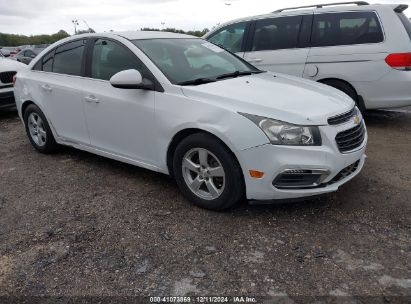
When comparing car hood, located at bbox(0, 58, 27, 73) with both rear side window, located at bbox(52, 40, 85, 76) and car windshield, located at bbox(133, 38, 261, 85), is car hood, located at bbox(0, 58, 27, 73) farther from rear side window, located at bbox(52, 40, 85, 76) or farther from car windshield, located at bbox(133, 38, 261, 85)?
car windshield, located at bbox(133, 38, 261, 85)

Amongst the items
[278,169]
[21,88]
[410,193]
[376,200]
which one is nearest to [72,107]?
[21,88]

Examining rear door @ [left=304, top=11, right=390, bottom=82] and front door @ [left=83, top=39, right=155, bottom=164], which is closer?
front door @ [left=83, top=39, right=155, bottom=164]

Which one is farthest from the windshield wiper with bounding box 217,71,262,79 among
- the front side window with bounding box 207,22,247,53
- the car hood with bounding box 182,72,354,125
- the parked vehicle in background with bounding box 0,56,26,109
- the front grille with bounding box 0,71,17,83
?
the front grille with bounding box 0,71,17,83

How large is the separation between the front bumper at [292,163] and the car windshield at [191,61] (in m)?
1.04

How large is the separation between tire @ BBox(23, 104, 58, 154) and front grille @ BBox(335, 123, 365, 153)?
361 centimetres

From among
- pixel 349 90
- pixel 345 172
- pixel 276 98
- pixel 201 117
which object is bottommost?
pixel 345 172

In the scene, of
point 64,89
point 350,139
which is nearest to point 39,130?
point 64,89

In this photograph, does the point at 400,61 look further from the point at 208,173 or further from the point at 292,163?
the point at 208,173

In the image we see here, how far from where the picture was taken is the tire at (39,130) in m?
5.31

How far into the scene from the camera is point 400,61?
5.80 metres

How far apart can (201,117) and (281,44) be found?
3.78 meters

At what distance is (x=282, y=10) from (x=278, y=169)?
4.57 meters

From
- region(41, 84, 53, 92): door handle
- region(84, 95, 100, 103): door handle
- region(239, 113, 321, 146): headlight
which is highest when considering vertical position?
region(41, 84, 53, 92): door handle

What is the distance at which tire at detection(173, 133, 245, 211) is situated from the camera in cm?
341
